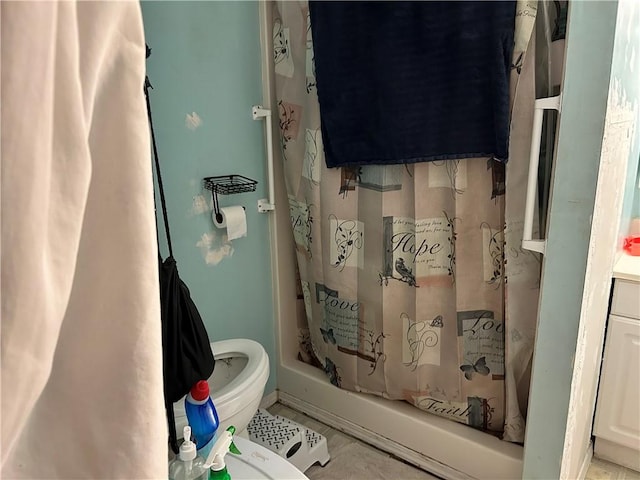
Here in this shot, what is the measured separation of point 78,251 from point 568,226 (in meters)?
1.16

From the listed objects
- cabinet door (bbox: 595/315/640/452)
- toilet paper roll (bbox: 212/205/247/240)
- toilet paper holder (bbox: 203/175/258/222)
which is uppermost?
toilet paper holder (bbox: 203/175/258/222)

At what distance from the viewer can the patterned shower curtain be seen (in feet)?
4.99

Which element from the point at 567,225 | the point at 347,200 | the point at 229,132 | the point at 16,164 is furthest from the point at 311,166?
the point at 16,164

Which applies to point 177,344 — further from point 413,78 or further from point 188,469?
point 413,78

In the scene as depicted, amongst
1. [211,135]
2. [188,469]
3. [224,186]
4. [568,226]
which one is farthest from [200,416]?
[568,226]

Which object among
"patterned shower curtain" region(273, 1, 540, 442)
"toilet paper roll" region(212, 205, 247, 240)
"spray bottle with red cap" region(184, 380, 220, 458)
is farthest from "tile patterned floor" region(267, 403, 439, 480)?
"toilet paper roll" region(212, 205, 247, 240)

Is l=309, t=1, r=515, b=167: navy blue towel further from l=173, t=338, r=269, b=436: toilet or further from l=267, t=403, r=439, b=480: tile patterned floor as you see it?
l=267, t=403, r=439, b=480: tile patterned floor

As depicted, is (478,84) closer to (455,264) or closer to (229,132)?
(455,264)

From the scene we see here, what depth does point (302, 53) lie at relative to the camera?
1796 millimetres

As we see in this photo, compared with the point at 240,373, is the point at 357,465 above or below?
below

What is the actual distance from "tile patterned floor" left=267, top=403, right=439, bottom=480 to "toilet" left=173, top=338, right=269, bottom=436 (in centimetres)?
38

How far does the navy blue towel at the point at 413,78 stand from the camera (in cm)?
137

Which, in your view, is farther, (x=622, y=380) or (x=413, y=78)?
(x=622, y=380)

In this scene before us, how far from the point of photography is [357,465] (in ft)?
5.95
